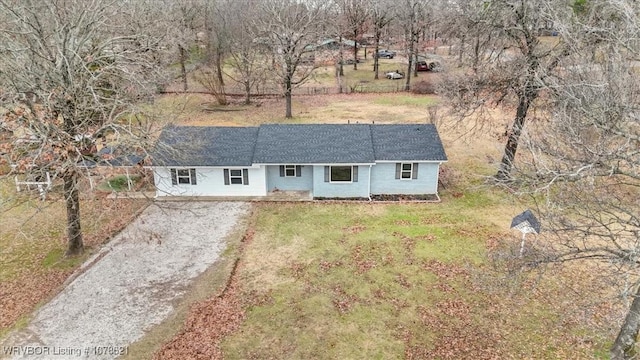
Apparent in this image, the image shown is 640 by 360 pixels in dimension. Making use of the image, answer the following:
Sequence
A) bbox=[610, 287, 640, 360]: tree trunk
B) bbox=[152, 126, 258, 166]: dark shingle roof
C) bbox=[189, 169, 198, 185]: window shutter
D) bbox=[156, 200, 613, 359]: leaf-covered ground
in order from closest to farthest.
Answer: bbox=[610, 287, 640, 360]: tree trunk → bbox=[156, 200, 613, 359]: leaf-covered ground → bbox=[152, 126, 258, 166]: dark shingle roof → bbox=[189, 169, 198, 185]: window shutter

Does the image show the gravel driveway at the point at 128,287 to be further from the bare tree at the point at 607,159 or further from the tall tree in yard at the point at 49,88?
the bare tree at the point at 607,159

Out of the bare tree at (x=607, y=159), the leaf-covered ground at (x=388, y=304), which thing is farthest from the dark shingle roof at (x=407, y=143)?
the bare tree at (x=607, y=159)

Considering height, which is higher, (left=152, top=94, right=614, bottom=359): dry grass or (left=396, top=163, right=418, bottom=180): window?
(left=396, top=163, right=418, bottom=180): window

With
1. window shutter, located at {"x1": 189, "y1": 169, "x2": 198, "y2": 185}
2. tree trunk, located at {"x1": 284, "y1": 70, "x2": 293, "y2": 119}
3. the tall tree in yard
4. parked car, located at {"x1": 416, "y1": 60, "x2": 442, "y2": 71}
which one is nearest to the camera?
the tall tree in yard

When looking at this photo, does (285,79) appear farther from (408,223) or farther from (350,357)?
(350,357)

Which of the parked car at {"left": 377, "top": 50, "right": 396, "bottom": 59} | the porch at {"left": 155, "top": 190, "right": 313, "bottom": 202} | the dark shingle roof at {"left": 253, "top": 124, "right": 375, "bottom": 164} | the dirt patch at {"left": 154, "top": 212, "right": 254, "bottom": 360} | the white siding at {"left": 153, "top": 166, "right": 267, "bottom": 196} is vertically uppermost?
the parked car at {"left": 377, "top": 50, "right": 396, "bottom": 59}

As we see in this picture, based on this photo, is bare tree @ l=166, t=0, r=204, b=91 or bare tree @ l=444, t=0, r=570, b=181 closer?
bare tree @ l=444, t=0, r=570, b=181

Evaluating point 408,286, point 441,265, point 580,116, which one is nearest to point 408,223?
point 441,265

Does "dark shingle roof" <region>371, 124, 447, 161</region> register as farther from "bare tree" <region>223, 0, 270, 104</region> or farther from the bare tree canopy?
"bare tree" <region>223, 0, 270, 104</region>

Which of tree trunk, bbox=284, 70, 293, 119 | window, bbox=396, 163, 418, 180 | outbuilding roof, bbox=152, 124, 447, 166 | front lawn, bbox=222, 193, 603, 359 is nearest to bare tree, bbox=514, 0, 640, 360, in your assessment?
front lawn, bbox=222, 193, 603, 359
